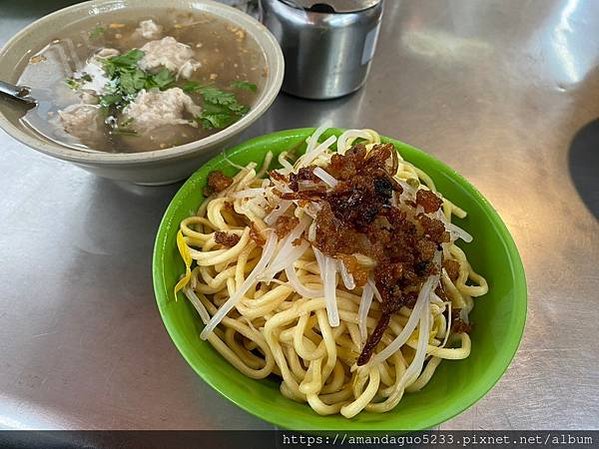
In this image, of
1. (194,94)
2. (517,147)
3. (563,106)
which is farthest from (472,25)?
(194,94)

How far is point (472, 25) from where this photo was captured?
2432mm

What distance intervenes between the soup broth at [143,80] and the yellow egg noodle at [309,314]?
0.34 metres

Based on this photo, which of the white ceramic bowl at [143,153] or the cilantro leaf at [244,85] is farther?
the cilantro leaf at [244,85]

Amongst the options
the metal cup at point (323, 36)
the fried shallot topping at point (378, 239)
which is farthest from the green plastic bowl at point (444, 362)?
the metal cup at point (323, 36)

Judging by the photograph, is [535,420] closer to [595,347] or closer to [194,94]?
[595,347]

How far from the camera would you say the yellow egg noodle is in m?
1.05

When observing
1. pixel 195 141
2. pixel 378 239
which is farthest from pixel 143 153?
pixel 378 239

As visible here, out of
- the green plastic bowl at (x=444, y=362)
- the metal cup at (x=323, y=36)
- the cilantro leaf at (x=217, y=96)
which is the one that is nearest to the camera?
the green plastic bowl at (x=444, y=362)

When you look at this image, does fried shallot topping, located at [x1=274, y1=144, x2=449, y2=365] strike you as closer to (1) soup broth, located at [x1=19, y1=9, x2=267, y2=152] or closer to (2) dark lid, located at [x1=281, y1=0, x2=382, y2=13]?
(1) soup broth, located at [x1=19, y1=9, x2=267, y2=152]

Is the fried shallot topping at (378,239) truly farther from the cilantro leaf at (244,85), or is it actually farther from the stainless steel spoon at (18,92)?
the stainless steel spoon at (18,92)

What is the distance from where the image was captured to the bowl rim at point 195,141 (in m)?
1.17

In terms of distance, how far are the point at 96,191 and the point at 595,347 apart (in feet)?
4.97

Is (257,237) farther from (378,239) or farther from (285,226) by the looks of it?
(378,239)

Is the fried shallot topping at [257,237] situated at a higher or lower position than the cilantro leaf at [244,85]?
lower
